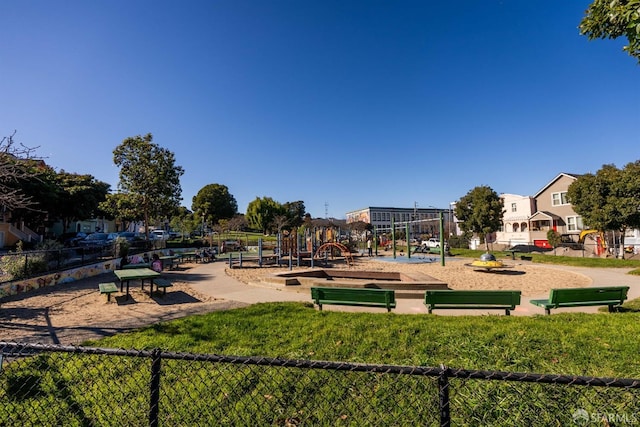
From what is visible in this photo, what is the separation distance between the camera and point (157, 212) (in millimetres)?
28656

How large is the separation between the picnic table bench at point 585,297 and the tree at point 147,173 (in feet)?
91.8

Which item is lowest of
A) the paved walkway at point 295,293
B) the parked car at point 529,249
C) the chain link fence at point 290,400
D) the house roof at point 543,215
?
the paved walkway at point 295,293

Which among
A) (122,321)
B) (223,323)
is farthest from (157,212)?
(223,323)

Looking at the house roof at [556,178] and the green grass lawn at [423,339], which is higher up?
the house roof at [556,178]

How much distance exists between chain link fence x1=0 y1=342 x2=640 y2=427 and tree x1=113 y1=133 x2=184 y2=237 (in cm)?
2498

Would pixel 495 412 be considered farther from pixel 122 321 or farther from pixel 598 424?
pixel 122 321

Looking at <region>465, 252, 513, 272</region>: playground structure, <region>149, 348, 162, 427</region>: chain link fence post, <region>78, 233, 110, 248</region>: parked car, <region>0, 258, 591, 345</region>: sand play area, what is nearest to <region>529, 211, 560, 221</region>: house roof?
<region>465, 252, 513, 272</region>: playground structure

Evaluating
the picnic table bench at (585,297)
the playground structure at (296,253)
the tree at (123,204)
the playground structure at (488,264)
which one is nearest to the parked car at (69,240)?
the tree at (123,204)

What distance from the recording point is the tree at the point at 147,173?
2702 centimetres

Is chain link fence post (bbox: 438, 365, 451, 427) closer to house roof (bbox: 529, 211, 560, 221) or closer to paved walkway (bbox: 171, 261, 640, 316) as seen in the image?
paved walkway (bbox: 171, 261, 640, 316)

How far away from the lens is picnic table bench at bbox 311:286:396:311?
336 inches

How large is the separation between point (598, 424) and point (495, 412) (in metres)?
0.96

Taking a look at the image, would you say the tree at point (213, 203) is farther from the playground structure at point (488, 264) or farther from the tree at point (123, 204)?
the playground structure at point (488, 264)

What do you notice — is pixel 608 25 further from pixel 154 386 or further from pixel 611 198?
pixel 611 198
